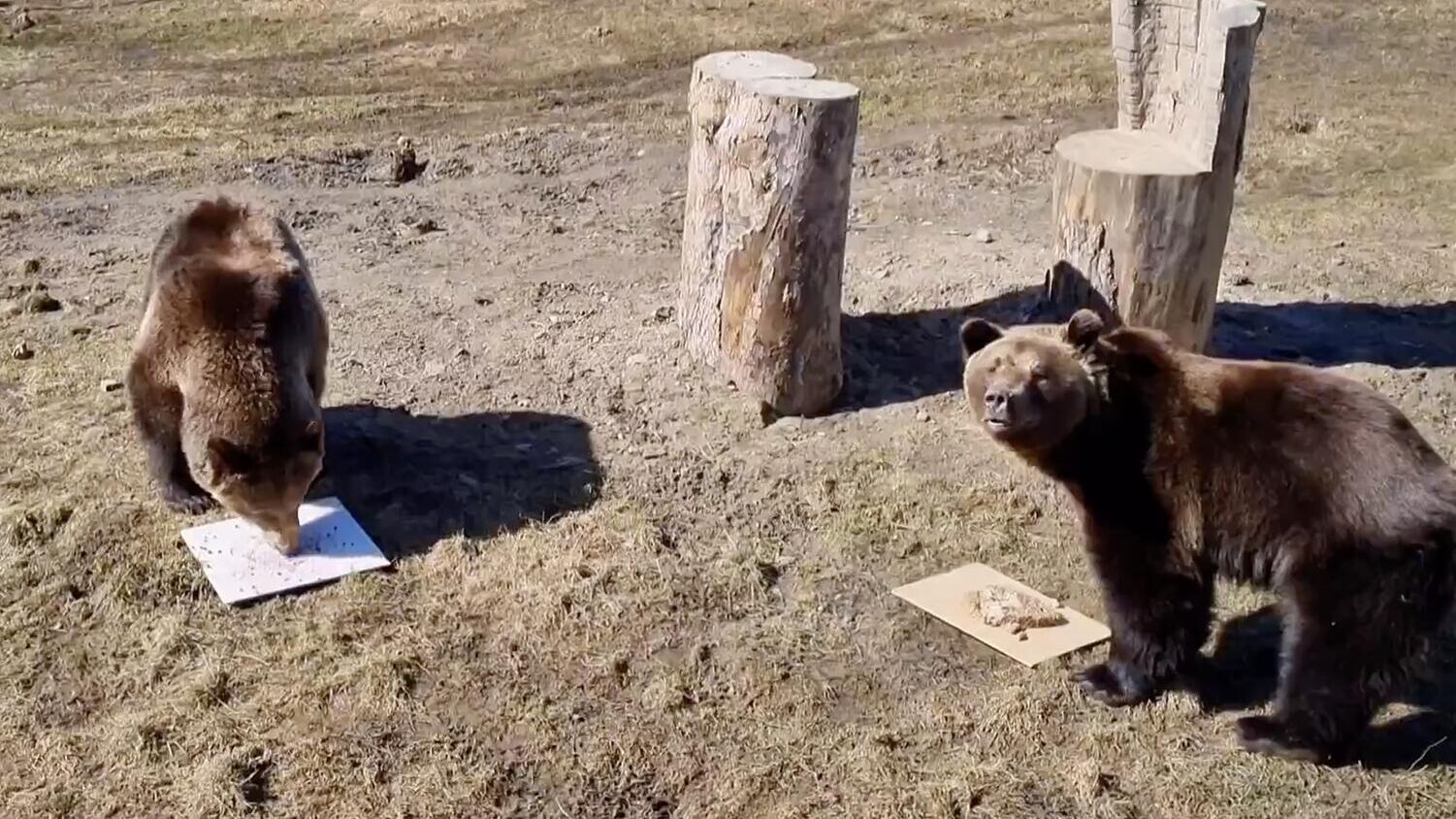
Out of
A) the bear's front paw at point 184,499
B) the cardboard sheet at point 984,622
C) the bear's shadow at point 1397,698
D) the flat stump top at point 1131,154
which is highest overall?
the flat stump top at point 1131,154

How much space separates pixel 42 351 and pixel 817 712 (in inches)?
206

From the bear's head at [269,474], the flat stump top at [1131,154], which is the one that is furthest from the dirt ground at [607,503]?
the flat stump top at [1131,154]

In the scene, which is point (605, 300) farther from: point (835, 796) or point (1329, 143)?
point (1329, 143)

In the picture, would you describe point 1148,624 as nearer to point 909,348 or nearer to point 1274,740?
point 1274,740

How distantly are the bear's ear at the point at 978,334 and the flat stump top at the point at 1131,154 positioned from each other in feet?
7.50

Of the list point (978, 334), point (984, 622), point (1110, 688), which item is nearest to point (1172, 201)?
point (978, 334)

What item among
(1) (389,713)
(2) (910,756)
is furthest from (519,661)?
(2) (910,756)

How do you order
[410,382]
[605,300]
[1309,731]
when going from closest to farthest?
[1309,731] → [410,382] → [605,300]

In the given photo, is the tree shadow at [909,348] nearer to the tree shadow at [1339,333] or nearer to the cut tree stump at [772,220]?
the cut tree stump at [772,220]

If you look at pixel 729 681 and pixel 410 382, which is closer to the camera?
pixel 729 681

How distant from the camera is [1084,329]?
477 cm

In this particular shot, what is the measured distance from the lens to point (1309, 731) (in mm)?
4602

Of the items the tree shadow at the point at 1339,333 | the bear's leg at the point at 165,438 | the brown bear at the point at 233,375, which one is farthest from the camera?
the tree shadow at the point at 1339,333

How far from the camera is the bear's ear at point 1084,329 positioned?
15.6ft
